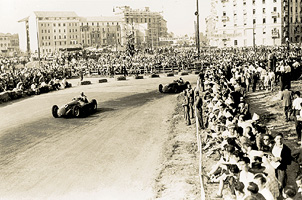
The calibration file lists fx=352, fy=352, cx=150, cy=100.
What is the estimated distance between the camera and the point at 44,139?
1689 cm

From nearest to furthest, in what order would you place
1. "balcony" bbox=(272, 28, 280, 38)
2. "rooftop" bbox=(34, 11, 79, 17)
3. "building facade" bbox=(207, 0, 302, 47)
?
"balcony" bbox=(272, 28, 280, 38), "building facade" bbox=(207, 0, 302, 47), "rooftop" bbox=(34, 11, 79, 17)

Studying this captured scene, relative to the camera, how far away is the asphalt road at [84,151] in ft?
36.2

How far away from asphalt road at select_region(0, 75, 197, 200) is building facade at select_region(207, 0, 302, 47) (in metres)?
76.5

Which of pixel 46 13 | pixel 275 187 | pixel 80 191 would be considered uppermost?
pixel 46 13

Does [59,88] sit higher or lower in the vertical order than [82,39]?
lower

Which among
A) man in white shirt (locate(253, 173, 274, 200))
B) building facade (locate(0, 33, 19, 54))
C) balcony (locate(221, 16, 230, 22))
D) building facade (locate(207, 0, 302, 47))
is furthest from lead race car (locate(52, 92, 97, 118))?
building facade (locate(0, 33, 19, 54))

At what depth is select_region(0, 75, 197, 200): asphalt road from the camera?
435 inches

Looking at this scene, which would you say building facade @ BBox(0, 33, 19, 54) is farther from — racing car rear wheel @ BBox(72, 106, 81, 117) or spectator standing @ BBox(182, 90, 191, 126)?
spectator standing @ BBox(182, 90, 191, 126)

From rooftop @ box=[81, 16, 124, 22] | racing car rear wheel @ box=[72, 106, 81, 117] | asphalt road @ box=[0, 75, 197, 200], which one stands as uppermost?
rooftop @ box=[81, 16, 124, 22]

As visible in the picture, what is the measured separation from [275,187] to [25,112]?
19.8m

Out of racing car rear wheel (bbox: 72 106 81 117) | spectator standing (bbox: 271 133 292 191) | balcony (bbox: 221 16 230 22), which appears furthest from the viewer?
balcony (bbox: 221 16 230 22)

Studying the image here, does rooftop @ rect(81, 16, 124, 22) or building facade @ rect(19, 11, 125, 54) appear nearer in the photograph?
building facade @ rect(19, 11, 125, 54)

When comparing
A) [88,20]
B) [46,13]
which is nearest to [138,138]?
[46,13]

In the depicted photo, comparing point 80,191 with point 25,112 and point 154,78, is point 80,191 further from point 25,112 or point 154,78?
point 154,78
